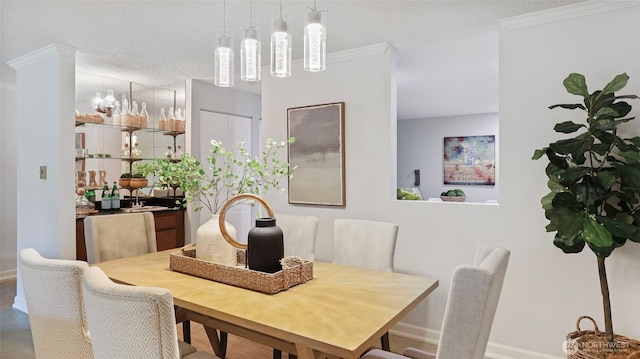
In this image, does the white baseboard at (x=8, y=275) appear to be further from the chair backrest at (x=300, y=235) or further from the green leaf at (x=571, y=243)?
the green leaf at (x=571, y=243)

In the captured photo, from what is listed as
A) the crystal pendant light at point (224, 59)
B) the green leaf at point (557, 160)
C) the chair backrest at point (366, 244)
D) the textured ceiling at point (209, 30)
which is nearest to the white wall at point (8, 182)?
the textured ceiling at point (209, 30)

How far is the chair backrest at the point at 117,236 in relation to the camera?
2.56m

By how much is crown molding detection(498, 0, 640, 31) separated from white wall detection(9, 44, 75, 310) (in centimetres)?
344

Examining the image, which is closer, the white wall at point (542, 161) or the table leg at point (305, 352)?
the table leg at point (305, 352)

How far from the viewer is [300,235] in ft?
9.03

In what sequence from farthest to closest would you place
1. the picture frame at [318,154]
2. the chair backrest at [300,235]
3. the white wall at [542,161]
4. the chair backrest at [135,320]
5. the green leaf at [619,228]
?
the picture frame at [318,154], the chair backrest at [300,235], the white wall at [542,161], the green leaf at [619,228], the chair backrest at [135,320]

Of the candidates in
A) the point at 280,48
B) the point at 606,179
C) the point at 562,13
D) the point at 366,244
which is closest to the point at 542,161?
the point at 606,179

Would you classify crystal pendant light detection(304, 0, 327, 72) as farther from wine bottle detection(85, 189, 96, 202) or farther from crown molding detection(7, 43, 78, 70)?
wine bottle detection(85, 189, 96, 202)

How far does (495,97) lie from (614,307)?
3.92m

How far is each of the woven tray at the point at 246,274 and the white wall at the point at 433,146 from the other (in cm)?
618

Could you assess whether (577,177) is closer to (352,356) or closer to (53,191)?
(352,356)

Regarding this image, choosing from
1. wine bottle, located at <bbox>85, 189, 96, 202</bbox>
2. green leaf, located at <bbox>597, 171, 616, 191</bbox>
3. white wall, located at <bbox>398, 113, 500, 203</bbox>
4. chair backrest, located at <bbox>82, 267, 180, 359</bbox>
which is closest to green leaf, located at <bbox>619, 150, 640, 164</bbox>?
green leaf, located at <bbox>597, 171, 616, 191</bbox>

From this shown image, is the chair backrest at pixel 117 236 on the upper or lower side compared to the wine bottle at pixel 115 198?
lower

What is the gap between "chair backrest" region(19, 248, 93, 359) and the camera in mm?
1418
